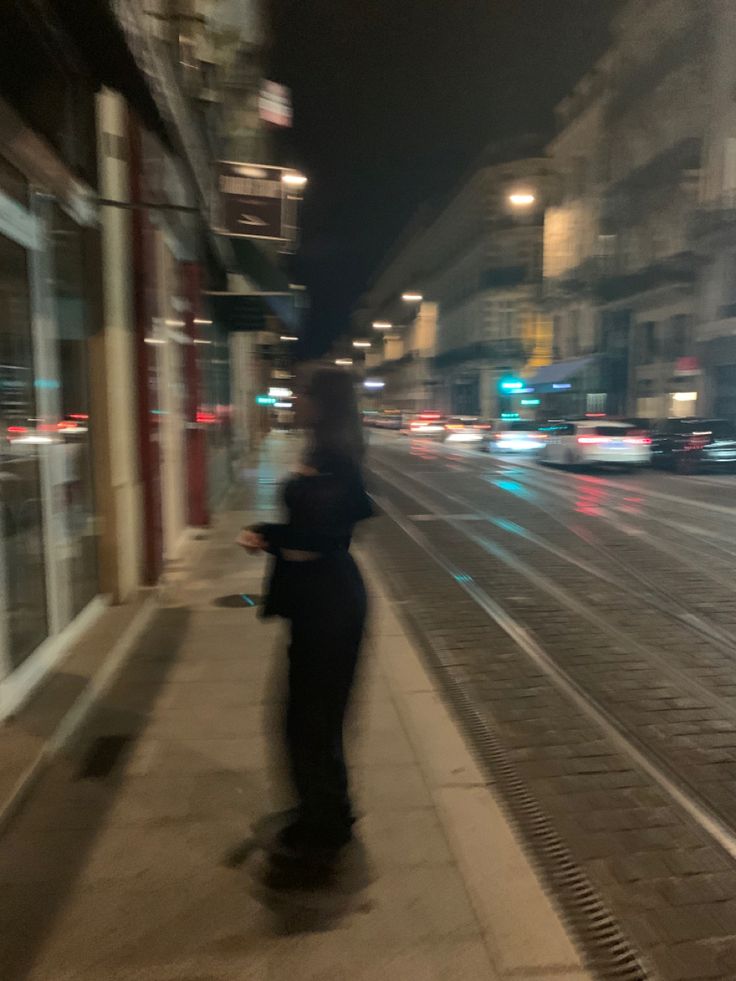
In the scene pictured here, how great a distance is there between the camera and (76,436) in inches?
229

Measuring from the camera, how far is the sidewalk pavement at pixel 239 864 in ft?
8.41

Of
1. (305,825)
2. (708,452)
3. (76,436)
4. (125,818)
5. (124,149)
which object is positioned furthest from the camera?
(708,452)

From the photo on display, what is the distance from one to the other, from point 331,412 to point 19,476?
271 centimetres

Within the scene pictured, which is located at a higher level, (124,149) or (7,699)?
(124,149)

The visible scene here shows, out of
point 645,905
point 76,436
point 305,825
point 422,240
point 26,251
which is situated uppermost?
point 422,240

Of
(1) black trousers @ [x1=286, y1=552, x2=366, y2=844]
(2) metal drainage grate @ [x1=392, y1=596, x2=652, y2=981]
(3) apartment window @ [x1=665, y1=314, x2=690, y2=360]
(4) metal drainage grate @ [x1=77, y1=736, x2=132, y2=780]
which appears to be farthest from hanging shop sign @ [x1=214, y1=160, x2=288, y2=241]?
(3) apartment window @ [x1=665, y1=314, x2=690, y2=360]

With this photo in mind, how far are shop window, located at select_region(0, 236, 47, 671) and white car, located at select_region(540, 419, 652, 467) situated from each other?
706 inches

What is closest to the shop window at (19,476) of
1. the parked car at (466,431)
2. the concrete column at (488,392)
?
the parked car at (466,431)

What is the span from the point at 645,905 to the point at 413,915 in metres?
0.93

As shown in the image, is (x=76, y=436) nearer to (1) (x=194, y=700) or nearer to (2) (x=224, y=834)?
(1) (x=194, y=700)

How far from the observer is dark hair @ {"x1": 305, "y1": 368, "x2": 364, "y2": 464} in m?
2.86

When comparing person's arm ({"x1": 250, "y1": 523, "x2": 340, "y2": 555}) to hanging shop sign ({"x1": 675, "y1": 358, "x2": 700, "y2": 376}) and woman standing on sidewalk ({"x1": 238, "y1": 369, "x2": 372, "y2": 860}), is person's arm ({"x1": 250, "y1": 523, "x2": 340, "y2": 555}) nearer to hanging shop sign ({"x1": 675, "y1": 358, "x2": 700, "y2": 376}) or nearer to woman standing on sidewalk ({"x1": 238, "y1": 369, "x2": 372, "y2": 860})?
woman standing on sidewalk ({"x1": 238, "y1": 369, "x2": 372, "y2": 860})

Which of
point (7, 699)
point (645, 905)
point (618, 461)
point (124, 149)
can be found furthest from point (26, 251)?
point (618, 461)

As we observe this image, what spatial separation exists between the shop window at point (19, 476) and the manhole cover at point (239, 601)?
6.87 ft
